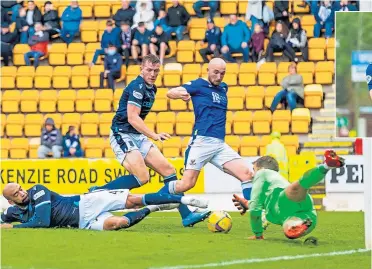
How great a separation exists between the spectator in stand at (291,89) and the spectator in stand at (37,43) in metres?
7.01

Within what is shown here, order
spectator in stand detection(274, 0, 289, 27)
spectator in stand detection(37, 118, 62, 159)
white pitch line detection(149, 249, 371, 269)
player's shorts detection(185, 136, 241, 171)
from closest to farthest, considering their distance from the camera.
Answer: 1. white pitch line detection(149, 249, 371, 269)
2. player's shorts detection(185, 136, 241, 171)
3. spectator in stand detection(37, 118, 62, 159)
4. spectator in stand detection(274, 0, 289, 27)

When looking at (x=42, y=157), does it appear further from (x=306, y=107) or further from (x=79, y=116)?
(x=306, y=107)

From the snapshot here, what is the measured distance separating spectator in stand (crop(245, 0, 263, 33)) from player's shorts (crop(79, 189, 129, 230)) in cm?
1442

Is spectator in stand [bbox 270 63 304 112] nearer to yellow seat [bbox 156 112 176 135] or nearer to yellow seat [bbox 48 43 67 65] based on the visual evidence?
yellow seat [bbox 156 112 176 135]

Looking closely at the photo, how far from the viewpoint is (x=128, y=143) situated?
14250 millimetres

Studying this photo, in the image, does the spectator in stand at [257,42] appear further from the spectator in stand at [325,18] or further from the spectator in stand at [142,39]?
the spectator in stand at [142,39]

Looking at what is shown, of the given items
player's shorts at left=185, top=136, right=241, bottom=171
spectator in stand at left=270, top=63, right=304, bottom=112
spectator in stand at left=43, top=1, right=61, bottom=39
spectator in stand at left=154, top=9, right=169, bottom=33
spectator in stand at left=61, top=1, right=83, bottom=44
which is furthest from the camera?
spectator in stand at left=43, top=1, right=61, bottom=39

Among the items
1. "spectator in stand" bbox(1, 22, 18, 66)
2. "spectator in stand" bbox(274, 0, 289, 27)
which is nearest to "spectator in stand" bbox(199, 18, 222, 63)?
"spectator in stand" bbox(274, 0, 289, 27)

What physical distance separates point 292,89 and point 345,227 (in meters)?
11.1

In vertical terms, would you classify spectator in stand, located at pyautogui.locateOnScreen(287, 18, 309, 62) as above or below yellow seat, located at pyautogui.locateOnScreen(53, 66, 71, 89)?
above

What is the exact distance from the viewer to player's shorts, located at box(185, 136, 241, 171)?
13.9 m

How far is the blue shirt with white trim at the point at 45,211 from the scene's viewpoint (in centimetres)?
1295

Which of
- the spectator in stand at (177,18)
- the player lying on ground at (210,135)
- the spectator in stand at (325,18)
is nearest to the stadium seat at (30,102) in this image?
the spectator in stand at (177,18)

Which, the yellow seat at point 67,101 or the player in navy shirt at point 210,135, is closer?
the player in navy shirt at point 210,135
